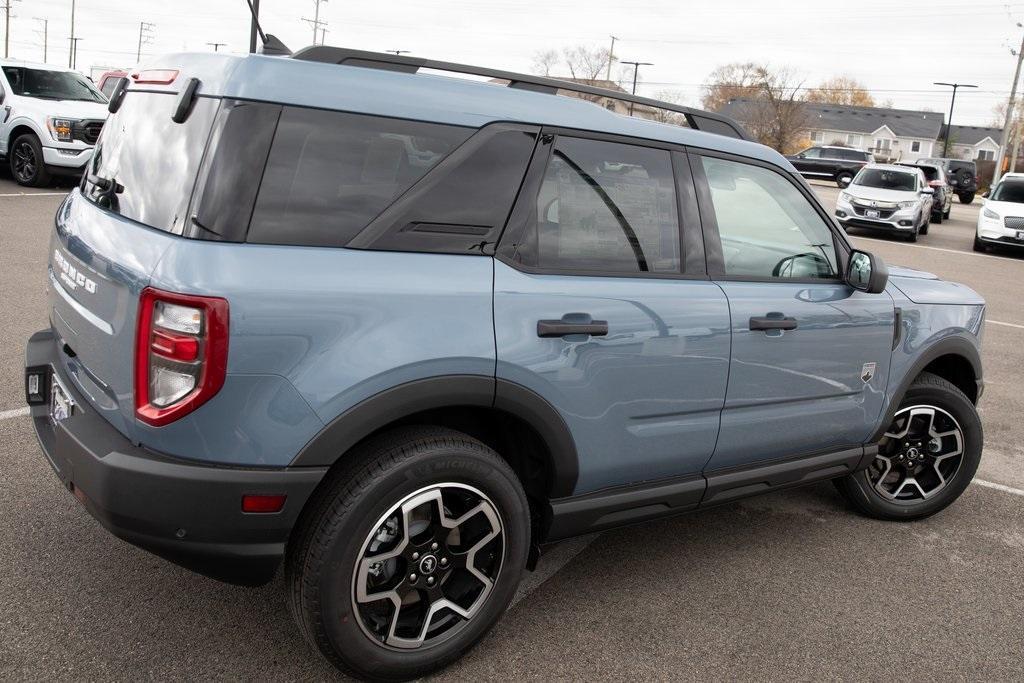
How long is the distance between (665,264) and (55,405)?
208cm

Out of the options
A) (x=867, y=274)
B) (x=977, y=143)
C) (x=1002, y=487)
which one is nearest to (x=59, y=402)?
(x=867, y=274)

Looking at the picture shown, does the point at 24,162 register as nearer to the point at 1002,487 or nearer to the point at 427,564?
the point at 427,564

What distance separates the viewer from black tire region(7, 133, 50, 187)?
14266 millimetres

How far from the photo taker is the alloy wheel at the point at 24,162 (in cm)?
1446

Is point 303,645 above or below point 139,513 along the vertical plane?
below

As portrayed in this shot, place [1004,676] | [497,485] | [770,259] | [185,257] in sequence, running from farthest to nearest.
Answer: [770,259] → [1004,676] → [497,485] → [185,257]

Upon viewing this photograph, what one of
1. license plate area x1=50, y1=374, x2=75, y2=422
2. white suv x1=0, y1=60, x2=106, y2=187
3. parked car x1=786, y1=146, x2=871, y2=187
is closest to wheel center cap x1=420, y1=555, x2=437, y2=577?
license plate area x1=50, y1=374, x2=75, y2=422

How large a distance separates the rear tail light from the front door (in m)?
1.83

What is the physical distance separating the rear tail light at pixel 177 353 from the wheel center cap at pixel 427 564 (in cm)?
83

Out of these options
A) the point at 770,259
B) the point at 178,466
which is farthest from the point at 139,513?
the point at 770,259

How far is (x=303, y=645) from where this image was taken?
9.80 feet

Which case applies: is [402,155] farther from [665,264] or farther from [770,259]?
[770,259]

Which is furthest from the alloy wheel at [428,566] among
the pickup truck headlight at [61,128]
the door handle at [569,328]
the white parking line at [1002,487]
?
the pickup truck headlight at [61,128]

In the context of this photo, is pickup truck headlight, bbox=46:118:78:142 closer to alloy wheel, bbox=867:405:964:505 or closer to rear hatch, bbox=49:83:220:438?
rear hatch, bbox=49:83:220:438
